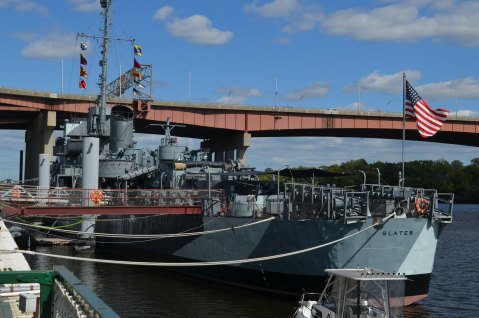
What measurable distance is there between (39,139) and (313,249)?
157 feet

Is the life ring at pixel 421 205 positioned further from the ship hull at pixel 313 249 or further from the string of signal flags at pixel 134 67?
the string of signal flags at pixel 134 67

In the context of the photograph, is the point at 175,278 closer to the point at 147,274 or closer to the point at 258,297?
the point at 147,274

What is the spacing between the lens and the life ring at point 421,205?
24.8 meters

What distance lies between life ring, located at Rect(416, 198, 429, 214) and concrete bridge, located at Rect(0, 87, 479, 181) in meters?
37.5

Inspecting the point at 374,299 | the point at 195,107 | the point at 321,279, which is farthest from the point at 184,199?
the point at 195,107

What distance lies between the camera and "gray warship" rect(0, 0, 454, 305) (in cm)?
2450

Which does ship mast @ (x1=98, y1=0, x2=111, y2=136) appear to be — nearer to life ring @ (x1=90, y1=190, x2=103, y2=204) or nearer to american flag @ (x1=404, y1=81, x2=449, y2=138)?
life ring @ (x1=90, y1=190, x2=103, y2=204)

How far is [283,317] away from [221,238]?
7.04m

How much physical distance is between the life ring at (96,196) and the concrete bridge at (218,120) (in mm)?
29144

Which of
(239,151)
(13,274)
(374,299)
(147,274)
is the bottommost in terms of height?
(147,274)

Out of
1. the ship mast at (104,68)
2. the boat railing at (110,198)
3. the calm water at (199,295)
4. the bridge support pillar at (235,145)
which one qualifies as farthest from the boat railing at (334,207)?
the bridge support pillar at (235,145)

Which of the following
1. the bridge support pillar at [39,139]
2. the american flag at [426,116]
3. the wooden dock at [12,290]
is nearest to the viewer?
the wooden dock at [12,290]

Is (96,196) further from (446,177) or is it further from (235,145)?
(446,177)

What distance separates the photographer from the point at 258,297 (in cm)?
2650
